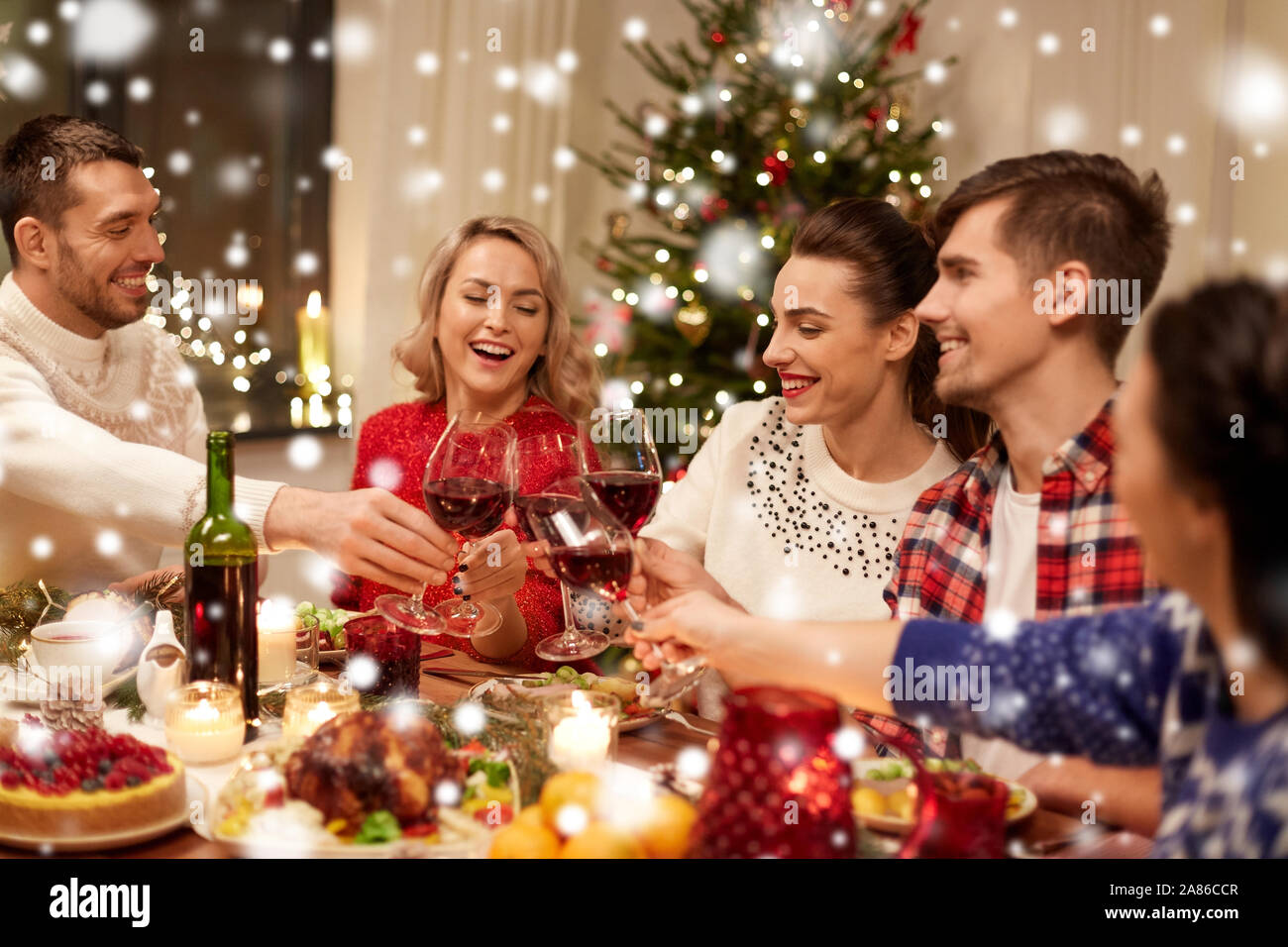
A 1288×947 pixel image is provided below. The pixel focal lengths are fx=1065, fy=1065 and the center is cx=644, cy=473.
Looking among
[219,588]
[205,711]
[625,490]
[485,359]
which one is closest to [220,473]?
[219,588]

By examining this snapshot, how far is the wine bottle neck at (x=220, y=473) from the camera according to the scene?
49.9 inches

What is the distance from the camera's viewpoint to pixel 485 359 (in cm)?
256

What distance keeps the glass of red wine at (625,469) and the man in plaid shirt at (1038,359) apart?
0.55m

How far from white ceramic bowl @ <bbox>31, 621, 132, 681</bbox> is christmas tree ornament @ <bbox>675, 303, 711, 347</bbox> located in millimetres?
2437

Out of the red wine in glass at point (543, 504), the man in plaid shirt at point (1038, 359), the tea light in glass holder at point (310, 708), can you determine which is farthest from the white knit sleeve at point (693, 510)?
the tea light in glass holder at point (310, 708)

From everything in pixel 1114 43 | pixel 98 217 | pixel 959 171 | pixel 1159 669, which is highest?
pixel 1114 43

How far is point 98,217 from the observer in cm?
237

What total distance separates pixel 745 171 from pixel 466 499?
2449mm

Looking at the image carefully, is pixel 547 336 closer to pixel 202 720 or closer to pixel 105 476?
pixel 105 476

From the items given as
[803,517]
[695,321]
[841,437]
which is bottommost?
[803,517]

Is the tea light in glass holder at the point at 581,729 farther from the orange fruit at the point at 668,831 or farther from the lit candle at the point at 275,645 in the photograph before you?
the lit candle at the point at 275,645
